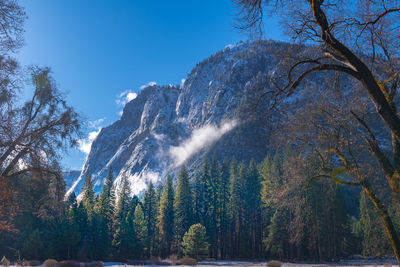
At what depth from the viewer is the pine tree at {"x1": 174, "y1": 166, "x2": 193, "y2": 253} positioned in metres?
54.2

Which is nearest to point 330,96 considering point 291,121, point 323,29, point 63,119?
point 291,121

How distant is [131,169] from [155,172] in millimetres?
20452

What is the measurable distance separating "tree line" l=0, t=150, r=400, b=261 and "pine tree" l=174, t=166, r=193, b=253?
6.8 inches

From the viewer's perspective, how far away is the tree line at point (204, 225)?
40.8m

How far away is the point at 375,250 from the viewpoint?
9492 millimetres

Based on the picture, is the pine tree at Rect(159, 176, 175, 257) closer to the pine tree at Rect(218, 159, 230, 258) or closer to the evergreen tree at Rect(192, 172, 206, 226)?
the evergreen tree at Rect(192, 172, 206, 226)

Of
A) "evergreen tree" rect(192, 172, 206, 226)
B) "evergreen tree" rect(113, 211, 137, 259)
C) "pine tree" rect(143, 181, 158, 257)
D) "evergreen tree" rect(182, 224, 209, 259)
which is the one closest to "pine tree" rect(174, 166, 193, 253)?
"evergreen tree" rect(192, 172, 206, 226)

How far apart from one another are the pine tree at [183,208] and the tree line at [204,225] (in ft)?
0.57

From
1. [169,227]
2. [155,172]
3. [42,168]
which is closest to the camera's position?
[42,168]

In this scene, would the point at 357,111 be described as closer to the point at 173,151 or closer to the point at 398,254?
the point at 398,254

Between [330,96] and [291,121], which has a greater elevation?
[330,96]

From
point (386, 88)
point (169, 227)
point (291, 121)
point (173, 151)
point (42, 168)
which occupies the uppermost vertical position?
point (173, 151)

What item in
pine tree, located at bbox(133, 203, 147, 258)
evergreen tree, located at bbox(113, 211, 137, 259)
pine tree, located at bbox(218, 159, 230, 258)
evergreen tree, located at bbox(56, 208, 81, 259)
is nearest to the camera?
evergreen tree, located at bbox(56, 208, 81, 259)

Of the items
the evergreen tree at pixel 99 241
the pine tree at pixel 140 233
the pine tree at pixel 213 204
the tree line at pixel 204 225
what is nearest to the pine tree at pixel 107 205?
the tree line at pixel 204 225
